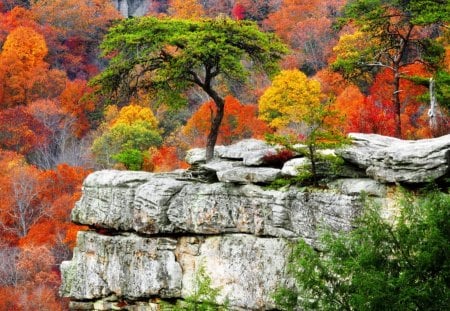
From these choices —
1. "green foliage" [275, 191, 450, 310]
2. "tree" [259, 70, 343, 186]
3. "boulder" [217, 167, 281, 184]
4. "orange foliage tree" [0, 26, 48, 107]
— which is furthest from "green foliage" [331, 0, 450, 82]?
"orange foliage tree" [0, 26, 48, 107]

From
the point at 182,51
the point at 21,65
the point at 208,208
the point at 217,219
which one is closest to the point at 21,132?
the point at 21,65

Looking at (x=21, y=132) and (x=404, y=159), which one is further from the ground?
(x=404, y=159)

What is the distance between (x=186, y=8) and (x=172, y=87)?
204ft

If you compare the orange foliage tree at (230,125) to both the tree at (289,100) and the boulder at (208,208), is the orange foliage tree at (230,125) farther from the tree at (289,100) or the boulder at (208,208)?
the boulder at (208,208)

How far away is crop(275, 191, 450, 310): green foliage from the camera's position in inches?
584

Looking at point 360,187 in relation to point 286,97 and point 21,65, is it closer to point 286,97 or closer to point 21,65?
point 286,97

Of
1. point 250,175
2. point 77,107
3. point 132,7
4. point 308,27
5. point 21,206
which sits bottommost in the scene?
point 21,206

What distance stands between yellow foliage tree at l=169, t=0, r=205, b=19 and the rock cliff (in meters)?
60.3

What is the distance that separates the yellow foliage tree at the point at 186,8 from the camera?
8444 centimetres

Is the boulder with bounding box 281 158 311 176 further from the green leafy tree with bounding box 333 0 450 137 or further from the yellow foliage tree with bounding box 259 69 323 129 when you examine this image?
the yellow foliage tree with bounding box 259 69 323 129

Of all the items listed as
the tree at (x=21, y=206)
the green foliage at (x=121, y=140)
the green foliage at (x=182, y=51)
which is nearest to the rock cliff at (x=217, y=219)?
the green foliage at (x=182, y=51)

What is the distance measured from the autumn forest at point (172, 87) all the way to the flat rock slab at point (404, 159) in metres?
0.98

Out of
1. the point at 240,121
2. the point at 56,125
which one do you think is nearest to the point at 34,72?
the point at 56,125

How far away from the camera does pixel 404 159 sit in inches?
754
